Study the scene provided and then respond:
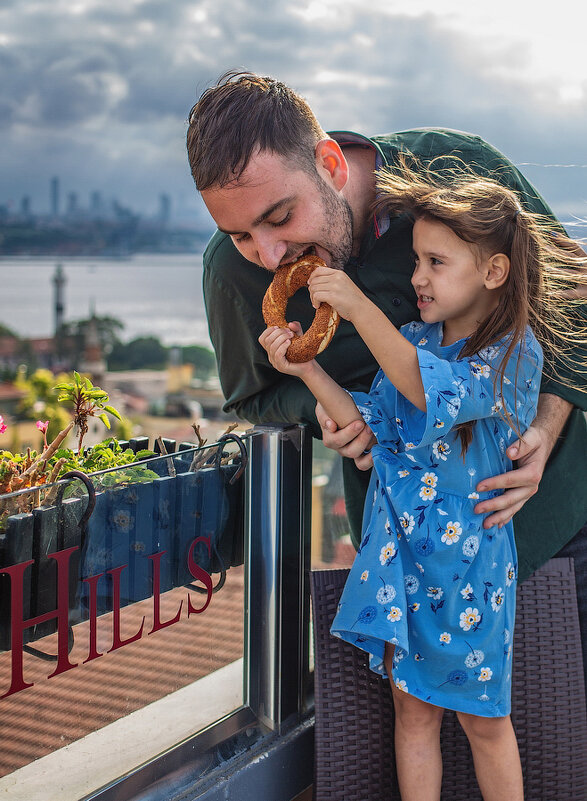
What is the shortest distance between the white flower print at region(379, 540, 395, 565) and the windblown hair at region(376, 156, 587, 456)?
0.72ft

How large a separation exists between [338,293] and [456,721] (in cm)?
93

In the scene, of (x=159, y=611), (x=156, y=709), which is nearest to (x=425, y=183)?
(x=159, y=611)

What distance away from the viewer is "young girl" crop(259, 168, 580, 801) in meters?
1.36

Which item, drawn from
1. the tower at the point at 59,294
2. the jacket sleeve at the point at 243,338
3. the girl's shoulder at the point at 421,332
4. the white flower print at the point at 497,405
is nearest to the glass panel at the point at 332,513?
the jacket sleeve at the point at 243,338

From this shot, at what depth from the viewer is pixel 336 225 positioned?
5.18ft

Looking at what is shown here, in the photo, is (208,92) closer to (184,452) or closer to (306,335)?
(306,335)

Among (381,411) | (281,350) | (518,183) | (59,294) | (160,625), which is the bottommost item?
(160,625)

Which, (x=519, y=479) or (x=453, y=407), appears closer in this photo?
(x=453, y=407)

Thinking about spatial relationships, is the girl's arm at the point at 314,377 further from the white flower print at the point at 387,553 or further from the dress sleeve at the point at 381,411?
the white flower print at the point at 387,553

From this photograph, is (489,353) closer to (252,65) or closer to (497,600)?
(497,600)

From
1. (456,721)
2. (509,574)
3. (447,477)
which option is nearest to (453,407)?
(447,477)

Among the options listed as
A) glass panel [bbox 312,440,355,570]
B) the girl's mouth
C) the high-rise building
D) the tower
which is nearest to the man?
the girl's mouth

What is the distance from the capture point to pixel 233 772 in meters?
1.47

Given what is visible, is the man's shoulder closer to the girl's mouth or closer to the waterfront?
Result: the girl's mouth
